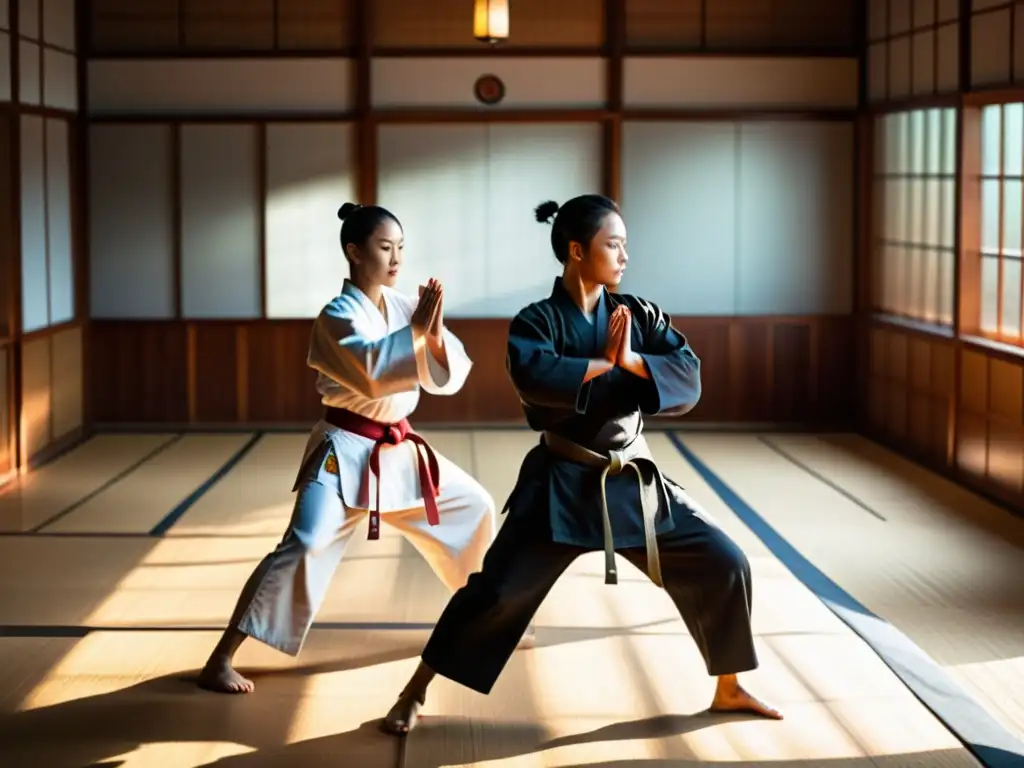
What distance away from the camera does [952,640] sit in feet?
13.4

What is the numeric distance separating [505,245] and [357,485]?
4617mm

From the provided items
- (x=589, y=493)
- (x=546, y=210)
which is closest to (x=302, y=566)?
(x=589, y=493)

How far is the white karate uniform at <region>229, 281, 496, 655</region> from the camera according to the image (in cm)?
357

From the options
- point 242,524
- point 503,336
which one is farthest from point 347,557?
point 503,336

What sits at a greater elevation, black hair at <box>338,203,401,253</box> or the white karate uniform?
black hair at <box>338,203,401,253</box>

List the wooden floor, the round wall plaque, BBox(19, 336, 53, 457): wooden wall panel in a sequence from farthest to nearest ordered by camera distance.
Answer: the round wall plaque < BBox(19, 336, 53, 457): wooden wall panel < the wooden floor

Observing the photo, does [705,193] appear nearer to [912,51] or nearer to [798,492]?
[912,51]

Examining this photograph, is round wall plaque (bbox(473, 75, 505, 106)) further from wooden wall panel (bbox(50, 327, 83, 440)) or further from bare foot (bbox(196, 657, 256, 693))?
bare foot (bbox(196, 657, 256, 693))

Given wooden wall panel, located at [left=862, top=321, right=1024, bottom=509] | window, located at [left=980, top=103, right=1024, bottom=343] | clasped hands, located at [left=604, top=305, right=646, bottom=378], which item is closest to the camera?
clasped hands, located at [left=604, top=305, right=646, bottom=378]

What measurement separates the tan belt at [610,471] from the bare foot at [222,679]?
96cm

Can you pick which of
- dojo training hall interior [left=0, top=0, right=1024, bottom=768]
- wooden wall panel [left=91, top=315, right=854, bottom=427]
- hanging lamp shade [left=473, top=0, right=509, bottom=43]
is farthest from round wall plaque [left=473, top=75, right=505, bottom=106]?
hanging lamp shade [left=473, top=0, right=509, bottom=43]

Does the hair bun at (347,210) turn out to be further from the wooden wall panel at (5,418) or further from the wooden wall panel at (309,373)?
the wooden wall panel at (309,373)

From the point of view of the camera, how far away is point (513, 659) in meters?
3.89

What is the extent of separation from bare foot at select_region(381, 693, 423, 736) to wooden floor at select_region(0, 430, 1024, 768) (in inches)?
1.3
